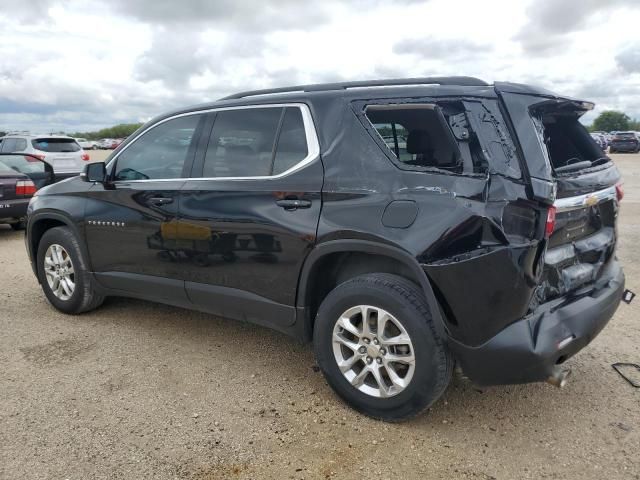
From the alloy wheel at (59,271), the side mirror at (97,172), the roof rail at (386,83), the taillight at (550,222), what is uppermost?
the roof rail at (386,83)

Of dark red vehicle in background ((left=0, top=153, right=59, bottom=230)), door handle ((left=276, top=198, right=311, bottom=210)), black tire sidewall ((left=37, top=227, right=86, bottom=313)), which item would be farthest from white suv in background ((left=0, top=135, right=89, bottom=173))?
door handle ((left=276, top=198, right=311, bottom=210))

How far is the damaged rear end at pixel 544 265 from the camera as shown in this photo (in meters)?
2.54

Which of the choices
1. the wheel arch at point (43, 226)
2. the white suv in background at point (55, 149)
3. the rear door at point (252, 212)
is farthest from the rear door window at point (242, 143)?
the white suv in background at point (55, 149)

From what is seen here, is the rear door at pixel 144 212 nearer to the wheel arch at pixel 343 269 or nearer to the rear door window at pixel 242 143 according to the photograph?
the rear door window at pixel 242 143

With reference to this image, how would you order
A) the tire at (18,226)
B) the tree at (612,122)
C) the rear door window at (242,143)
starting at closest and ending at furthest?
the rear door window at (242,143), the tire at (18,226), the tree at (612,122)

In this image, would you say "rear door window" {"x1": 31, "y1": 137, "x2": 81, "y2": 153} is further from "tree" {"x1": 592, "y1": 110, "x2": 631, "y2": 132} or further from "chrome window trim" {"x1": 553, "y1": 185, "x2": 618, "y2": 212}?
"tree" {"x1": 592, "y1": 110, "x2": 631, "y2": 132}

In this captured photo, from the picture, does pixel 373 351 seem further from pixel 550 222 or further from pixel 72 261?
pixel 72 261

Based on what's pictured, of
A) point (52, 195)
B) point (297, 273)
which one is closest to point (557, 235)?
point (297, 273)

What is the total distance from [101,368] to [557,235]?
3030 mm

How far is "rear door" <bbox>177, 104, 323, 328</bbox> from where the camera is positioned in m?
3.20

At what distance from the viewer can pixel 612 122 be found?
81.6 meters

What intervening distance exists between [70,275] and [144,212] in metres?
1.23

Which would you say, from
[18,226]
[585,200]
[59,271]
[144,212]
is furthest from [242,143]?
[18,226]

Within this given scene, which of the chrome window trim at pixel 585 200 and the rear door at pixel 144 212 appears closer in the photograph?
the chrome window trim at pixel 585 200
